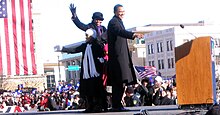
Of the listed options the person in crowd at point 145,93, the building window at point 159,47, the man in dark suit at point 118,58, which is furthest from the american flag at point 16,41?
the building window at point 159,47

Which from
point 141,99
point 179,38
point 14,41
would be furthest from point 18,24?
point 179,38

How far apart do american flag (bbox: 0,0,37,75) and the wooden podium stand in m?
22.5

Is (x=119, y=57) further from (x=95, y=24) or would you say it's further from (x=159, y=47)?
(x=159, y=47)

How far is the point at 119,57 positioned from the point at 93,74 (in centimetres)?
53

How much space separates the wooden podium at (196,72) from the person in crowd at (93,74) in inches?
56.8

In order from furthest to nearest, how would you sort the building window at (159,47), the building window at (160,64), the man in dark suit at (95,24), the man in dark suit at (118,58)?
the building window at (160,64) → the building window at (159,47) → the man in dark suit at (95,24) → the man in dark suit at (118,58)

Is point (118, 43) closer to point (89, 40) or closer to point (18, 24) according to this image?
point (89, 40)

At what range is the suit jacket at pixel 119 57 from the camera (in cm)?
758

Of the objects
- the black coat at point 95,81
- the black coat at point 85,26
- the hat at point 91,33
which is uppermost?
the black coat at point 85,26

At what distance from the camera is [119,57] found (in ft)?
24.9

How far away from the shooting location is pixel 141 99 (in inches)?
456

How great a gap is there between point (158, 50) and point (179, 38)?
27.2 feet

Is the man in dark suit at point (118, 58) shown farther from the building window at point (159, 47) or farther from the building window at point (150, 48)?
the building window at point (150, 48)

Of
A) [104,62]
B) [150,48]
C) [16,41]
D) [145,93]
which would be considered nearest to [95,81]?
[104,62]
